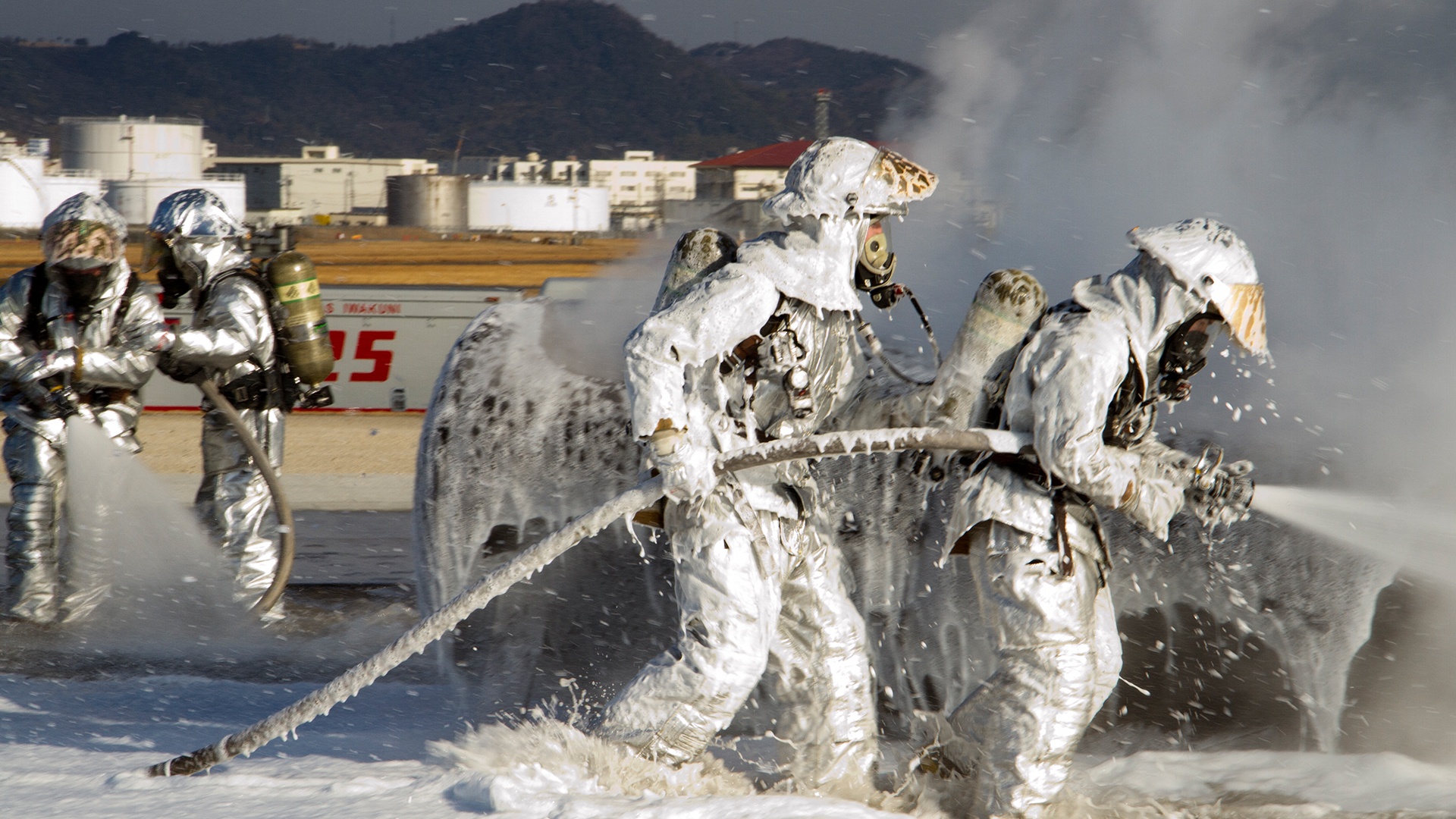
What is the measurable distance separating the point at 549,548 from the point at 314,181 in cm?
6155

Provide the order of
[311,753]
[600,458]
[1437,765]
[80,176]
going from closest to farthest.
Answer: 1. [1437,765]
2. [311,753]
3. [600,458]
4. [80,176]

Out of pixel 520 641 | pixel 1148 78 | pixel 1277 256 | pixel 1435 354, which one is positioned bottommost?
pixel 520 641

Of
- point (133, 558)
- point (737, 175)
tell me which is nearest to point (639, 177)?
point (737, 175)

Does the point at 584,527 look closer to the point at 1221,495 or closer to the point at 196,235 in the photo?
the point at 1221,495

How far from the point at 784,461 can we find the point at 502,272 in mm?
27092

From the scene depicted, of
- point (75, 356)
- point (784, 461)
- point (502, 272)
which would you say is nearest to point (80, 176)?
point (502, 272)

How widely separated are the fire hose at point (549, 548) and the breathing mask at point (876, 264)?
0.39m

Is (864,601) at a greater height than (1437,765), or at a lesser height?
greater

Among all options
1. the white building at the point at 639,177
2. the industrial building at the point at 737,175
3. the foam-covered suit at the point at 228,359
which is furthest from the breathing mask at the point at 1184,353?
the white building at the point at 639,177

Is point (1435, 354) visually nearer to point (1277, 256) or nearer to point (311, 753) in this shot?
point (1277, 256)

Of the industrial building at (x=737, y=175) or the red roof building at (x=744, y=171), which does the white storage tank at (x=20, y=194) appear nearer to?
the industrial building at (x=737, y=175)

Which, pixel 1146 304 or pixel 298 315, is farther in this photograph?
pixel 298 315

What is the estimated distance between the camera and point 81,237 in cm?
457

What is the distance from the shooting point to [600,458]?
11.5 ft
